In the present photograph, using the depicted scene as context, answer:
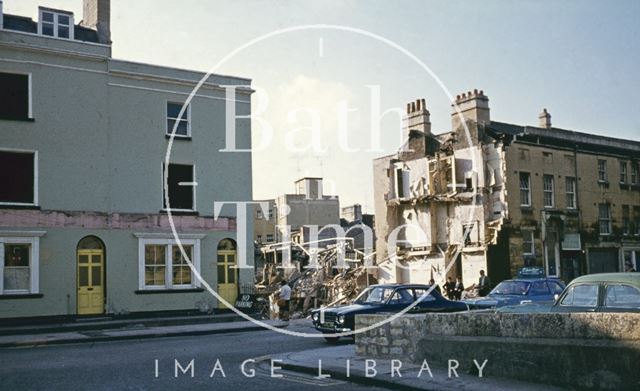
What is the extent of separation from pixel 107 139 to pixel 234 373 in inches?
655

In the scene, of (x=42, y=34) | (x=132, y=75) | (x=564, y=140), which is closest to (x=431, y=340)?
(x=132, y=75)

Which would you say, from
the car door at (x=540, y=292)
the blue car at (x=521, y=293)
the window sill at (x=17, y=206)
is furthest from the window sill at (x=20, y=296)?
the car door at (x=540, y=292)

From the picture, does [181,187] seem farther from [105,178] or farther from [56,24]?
[56,24]

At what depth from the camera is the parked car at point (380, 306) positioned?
16953mm

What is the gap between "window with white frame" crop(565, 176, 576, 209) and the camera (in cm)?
3900

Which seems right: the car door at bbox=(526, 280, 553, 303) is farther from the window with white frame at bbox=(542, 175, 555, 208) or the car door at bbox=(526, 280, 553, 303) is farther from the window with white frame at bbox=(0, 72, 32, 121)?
the window with white frame at bbox=(542, 175, 555, 208)

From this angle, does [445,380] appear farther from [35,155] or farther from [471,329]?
[35,155]

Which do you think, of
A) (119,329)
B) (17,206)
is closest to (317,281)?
(119,329)

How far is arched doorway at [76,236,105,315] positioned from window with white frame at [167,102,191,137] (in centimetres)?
567

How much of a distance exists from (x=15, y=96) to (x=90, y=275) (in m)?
7.28

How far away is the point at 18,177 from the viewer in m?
24.7

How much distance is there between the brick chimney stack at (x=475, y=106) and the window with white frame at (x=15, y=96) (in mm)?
23098

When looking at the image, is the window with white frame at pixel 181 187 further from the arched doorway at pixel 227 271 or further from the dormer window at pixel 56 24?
the dormer window at pixel 56 24

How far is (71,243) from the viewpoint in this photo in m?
25.3
